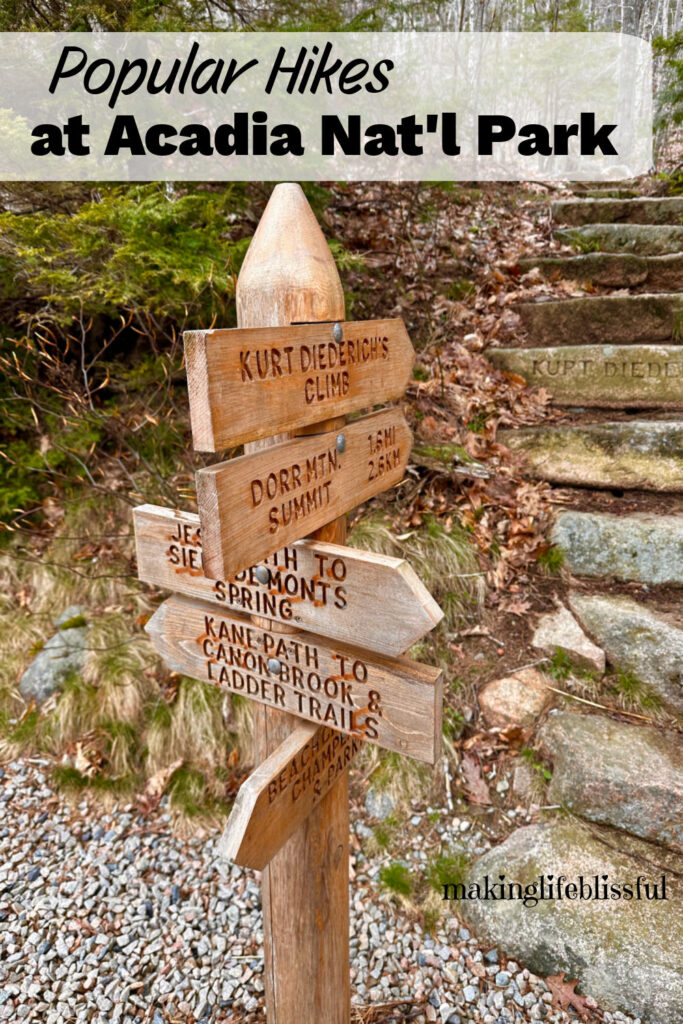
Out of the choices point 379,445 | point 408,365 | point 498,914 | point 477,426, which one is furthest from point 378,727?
point 477,426

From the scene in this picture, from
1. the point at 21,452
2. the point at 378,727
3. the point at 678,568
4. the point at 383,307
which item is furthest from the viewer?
the point at 383,307

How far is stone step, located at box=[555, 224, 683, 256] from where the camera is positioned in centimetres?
545

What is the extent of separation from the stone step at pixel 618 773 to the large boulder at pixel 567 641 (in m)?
0.28

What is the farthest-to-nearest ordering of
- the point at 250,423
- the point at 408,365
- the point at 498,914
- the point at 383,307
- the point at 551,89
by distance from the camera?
the point at 551,89 → the point at 383,307 → the point at 498,914 → the point at 408,365 → the point at 250,423

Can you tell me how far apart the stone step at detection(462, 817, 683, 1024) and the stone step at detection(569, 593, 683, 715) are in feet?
2.48

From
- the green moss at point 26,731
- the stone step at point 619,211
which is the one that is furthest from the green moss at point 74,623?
the stone step at point 619,211

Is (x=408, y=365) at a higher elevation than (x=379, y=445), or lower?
higher

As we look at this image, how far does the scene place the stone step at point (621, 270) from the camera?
16.7 ft

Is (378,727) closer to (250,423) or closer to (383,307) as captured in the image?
(250,423)

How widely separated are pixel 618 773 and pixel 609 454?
7.07 ft

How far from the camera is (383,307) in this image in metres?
4.77

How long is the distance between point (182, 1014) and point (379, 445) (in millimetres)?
2459

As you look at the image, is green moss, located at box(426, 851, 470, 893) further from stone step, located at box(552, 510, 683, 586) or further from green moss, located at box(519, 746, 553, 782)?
stone step, located at box(552, 510, 683, 586)

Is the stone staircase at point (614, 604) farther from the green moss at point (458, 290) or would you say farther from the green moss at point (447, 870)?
the green moss at point (458, 290)
